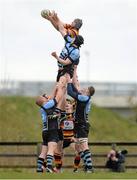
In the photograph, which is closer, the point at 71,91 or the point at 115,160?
the point at 71,91

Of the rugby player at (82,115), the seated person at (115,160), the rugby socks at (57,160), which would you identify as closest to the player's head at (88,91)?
the rugby player at (82,115)

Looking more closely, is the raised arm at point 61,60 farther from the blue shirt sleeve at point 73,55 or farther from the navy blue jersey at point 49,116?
the navy blue jersey at point 49,116

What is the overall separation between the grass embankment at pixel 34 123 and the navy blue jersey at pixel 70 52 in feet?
79.7

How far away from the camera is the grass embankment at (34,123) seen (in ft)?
169

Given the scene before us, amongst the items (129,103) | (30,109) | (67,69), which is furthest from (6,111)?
(67,69)

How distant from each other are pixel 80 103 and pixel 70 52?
129cm

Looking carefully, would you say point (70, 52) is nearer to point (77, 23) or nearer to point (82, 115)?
point (77, 23)

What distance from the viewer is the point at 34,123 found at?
53531 millimetres

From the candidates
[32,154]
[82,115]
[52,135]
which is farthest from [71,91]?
[32,154]

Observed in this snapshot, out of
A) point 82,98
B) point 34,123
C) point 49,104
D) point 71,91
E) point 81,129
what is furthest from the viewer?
point 34,123

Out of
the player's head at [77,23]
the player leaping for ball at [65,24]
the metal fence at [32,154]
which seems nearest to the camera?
the player leaping for ball at [65,24]

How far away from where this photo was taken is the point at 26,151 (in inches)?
1340

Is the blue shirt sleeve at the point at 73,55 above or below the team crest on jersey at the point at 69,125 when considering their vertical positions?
above

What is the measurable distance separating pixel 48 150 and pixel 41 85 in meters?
47.4
